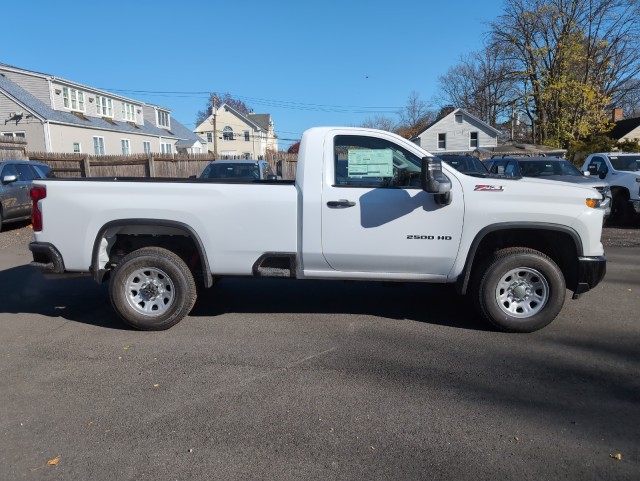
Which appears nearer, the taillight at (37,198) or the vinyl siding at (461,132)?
the taillight at (37,198)

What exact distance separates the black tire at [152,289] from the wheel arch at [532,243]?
285 centimetres

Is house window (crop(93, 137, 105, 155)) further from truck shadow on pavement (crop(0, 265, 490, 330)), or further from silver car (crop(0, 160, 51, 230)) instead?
truck shadow on pavement (crop(0, 265, 490, 330))

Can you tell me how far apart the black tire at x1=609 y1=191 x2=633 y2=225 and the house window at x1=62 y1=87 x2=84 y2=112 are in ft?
103

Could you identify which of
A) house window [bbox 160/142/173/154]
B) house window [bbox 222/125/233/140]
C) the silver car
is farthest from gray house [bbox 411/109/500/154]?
the silver car

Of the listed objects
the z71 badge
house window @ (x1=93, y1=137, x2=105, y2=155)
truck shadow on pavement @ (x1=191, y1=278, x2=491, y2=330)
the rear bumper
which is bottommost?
truck shadow on pavement @ (x1=191, y1=278, x2=491, y2=330)

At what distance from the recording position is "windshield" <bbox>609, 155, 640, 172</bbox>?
12867 mm

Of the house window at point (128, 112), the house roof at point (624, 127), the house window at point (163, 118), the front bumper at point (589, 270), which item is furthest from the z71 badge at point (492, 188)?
the house roof at point (624, 127)

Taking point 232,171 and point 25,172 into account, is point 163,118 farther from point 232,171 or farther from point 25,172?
point 232,171

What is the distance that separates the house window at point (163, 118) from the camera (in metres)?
44.6

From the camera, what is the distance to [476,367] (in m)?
4.16

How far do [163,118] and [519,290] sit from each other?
45.6 m

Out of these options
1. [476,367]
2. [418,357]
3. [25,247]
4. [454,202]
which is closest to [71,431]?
[418,357]

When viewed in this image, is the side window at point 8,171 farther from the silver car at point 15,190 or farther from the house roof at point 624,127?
the house roof at point 624,127

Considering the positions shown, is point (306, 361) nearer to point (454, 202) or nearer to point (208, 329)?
point (208, 329)
